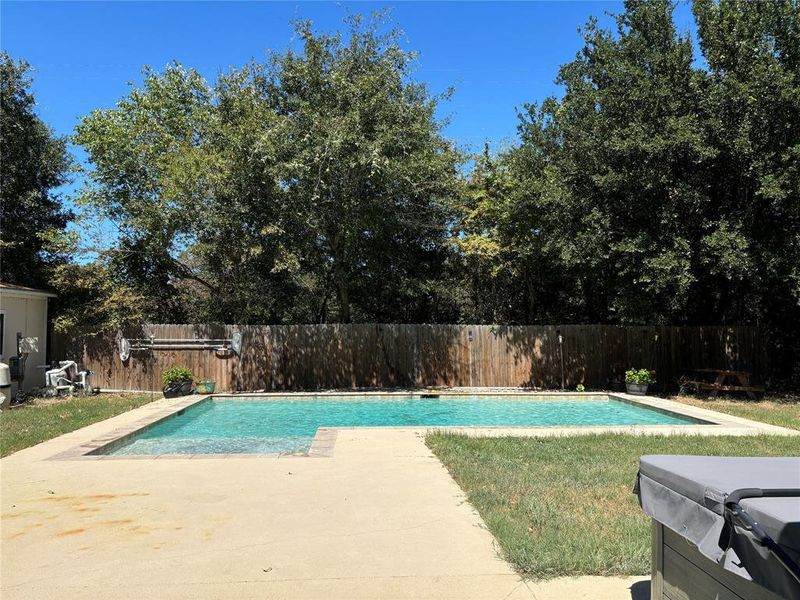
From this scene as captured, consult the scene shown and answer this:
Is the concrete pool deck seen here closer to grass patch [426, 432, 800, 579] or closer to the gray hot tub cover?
grass patch [426, 432, 800, 579]

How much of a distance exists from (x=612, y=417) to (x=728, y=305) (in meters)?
7.10

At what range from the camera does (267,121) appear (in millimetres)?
13414

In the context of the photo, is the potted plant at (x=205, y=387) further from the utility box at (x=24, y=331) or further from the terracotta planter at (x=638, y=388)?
the terracotta planter at (x=638, y=388)

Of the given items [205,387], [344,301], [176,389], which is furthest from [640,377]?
[176,389]

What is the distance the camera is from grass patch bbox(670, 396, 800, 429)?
31.6 ft

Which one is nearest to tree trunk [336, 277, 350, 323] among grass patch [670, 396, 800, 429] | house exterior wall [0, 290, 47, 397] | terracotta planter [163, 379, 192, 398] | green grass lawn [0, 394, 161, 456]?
terracotta planter [163, 379, 192, 398]

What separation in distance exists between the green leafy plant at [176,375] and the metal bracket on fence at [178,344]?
92cm

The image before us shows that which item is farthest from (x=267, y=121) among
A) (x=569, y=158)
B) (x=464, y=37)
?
(x=569, y=158)

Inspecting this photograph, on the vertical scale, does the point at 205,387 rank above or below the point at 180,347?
below

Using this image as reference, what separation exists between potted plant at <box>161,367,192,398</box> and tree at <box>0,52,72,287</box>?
17.2 ft

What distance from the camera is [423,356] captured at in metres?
15.8

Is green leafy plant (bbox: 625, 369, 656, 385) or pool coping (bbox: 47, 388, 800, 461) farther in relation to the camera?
green leafy plant (bbox: 625, 369, 656, 385)

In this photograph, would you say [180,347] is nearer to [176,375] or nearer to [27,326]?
[176,375]

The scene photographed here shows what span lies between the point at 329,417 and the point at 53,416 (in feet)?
16.2
